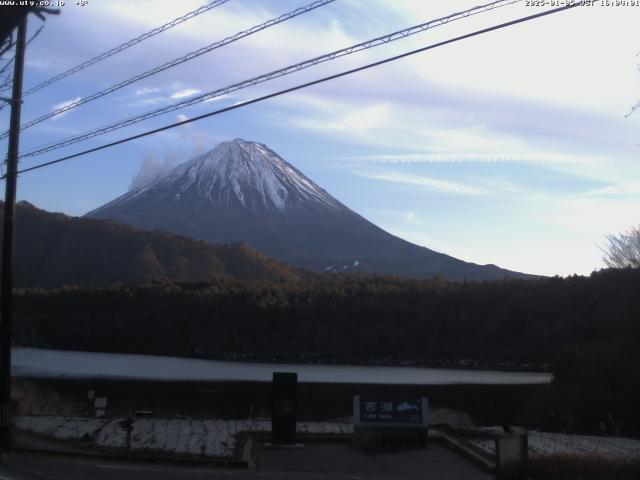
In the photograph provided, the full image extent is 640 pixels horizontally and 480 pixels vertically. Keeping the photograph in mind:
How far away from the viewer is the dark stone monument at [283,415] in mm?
18469

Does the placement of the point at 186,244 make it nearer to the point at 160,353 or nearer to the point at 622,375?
the point at 160,353

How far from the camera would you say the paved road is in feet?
48.1

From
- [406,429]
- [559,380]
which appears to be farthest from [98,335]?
[406,429]

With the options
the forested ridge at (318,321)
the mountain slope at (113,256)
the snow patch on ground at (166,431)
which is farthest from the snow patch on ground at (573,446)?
the mountain slope at (113,256)

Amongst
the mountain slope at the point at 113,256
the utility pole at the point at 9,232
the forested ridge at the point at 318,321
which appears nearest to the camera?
the utility pole at the point at 9,232

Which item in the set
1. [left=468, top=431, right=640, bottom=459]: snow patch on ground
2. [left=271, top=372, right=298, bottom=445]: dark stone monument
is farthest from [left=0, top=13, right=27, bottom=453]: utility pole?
[left=468, top=431, right=640, bottom=459]: snow patch on ground

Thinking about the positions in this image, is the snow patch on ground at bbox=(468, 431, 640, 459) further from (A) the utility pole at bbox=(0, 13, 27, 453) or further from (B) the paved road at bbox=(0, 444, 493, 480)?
(A) the utility pole at bbox=(0, 13, 27, 453)

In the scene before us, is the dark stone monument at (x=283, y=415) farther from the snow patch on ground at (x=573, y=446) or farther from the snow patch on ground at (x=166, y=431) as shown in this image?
the snow patch on ground at (x=573, y=446)

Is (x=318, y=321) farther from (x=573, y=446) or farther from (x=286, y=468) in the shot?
(x=286, y=468)

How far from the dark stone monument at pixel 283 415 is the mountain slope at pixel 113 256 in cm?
11669

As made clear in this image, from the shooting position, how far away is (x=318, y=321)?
112 meters

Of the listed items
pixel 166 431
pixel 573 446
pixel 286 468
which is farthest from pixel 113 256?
pixel 286 468

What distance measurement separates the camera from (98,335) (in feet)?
349

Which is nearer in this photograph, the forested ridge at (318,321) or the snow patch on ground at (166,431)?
the snow patch on ground at (166,431)
